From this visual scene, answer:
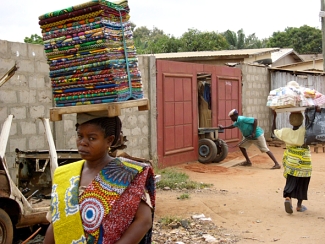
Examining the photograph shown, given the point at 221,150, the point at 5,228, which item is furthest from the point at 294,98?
the point at 221,150

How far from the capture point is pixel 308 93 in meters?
6.75

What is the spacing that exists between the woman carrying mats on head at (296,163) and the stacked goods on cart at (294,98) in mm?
177

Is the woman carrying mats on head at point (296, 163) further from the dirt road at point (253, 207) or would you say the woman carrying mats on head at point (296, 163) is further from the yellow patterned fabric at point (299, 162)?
the dirt road at point (253, 207)

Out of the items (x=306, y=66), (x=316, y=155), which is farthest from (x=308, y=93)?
(x=306, y=66)

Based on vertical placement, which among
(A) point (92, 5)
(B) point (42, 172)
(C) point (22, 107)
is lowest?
(B) point (42, 172)

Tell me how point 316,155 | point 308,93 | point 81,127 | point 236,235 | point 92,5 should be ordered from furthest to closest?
point 316,155 → point 308,93 → point 236,235 → point 92,5 → point 81,127

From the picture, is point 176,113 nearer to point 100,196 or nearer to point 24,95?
point 24,95

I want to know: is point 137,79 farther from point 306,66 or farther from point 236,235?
point 306,66

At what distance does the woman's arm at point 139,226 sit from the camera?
6.82 ft

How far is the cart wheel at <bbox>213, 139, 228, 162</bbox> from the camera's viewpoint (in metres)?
11.9

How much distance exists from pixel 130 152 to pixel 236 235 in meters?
4.49

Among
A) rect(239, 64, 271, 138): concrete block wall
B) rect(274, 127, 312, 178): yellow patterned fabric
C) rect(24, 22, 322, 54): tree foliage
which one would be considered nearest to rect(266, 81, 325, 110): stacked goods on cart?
rect(274, 127, 312, 178): yellow patterned fabric

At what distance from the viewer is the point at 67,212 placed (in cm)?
209

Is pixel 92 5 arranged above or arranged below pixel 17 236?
above
